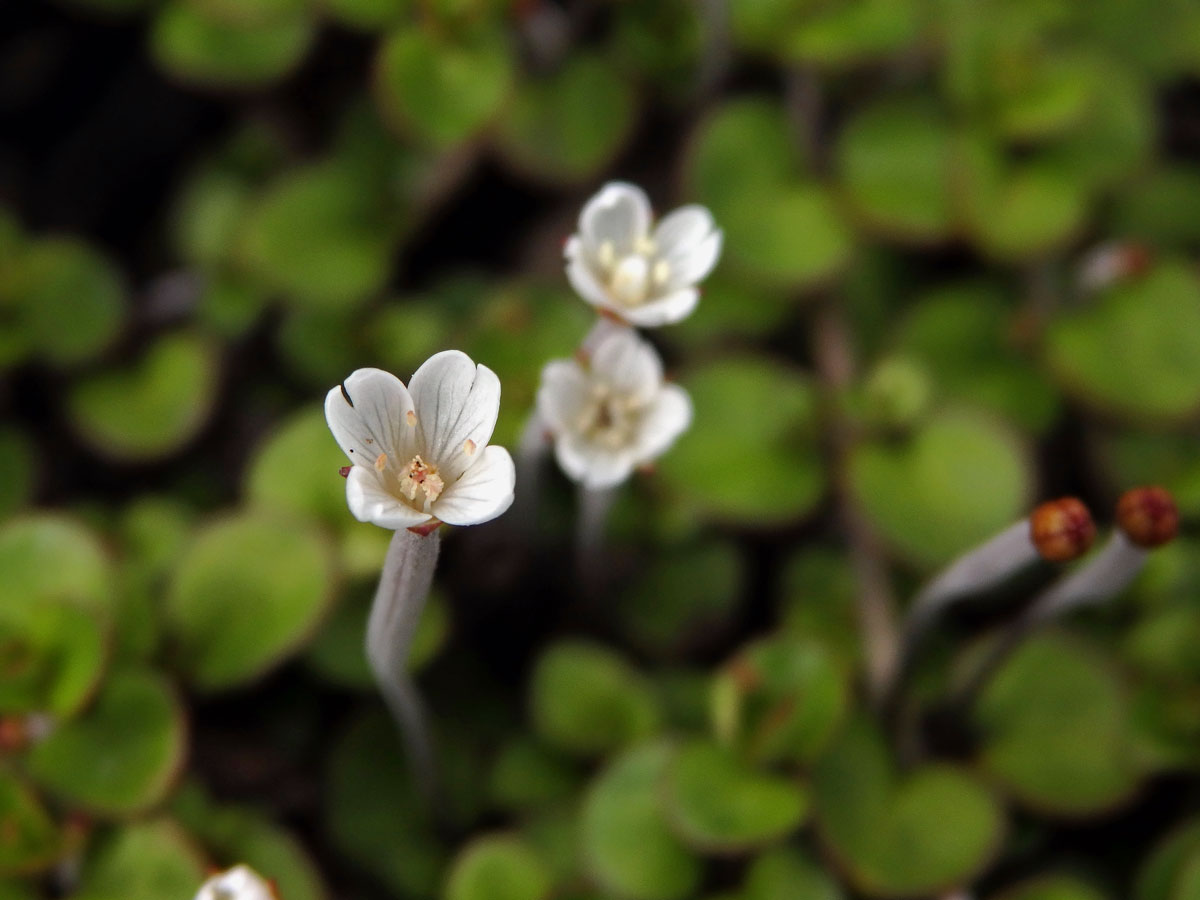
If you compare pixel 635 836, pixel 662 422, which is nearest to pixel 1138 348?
pixel 662 422

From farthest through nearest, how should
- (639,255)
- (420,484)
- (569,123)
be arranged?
(569,123)
(639,255)
(420,484)

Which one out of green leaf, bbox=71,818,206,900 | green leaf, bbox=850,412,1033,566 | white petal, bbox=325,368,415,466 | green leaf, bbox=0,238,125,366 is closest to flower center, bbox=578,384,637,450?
white petal, bbox=325,368,415,466

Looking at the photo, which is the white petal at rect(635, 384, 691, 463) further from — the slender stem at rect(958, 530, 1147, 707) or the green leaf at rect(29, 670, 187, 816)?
the green leaf at rect(29, 670, 187, 816)

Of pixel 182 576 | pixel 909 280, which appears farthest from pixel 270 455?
pixel 909 280

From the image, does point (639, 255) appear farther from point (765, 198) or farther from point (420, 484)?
point (765, 198)

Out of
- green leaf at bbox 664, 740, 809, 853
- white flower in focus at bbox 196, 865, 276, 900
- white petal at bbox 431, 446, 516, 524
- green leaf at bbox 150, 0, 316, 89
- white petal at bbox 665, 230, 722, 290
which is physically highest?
green leaf at bbox 150, 0, 316, 89

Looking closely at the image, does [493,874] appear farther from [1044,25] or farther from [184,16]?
[1044,25]
